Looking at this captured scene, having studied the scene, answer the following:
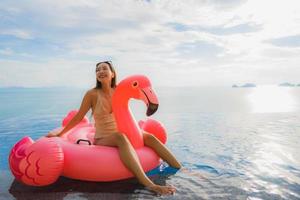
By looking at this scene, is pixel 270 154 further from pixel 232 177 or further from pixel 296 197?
pixel 296 197

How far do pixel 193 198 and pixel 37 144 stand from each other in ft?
5.82

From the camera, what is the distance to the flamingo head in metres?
4.05

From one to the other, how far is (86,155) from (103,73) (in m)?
0.99

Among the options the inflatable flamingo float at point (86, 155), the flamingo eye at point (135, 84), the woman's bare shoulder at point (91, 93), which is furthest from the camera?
the flamingo eye at point (135, 84)

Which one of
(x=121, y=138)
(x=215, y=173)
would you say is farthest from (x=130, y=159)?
(x=215, y=173)

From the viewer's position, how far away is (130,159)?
145 inches

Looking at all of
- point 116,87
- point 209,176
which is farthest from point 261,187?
point 116,87

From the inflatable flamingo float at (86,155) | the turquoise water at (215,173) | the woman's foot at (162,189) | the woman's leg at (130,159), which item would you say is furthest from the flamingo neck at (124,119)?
the woman's foot at (162,189)

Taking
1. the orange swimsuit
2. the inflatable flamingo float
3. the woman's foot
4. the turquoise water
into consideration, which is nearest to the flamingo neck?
the inflatable flamingo float

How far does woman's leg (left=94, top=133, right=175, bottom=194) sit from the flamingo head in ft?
1.60

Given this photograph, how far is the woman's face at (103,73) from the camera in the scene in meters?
4.03

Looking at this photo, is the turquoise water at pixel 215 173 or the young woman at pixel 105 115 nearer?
the turquoise water at pixel 215 173

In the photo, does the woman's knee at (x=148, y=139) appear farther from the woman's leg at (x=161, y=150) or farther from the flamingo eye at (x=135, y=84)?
the flamingo eye at (x=135, y=84)

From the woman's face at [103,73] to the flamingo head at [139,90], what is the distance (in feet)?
0.59
